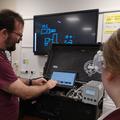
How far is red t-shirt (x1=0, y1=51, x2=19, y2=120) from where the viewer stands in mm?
1619

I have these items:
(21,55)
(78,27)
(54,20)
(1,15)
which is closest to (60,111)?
(1,15)

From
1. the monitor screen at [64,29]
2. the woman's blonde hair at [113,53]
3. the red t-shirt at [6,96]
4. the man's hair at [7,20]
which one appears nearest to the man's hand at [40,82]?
the red t-shirt at [6,96]

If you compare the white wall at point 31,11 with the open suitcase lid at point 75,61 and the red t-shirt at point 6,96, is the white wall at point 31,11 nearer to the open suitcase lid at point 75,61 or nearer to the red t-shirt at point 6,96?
the open suitcase lid at point 75,61

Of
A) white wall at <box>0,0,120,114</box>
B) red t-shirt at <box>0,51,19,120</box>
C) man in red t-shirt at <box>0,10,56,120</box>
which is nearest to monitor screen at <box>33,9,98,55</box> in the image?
white wall at <box>0,0,120,114</box>

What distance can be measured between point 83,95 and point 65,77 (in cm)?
42

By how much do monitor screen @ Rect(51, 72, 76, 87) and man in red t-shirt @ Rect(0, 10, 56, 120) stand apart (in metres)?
0.15

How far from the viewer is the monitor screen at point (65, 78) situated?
193cm

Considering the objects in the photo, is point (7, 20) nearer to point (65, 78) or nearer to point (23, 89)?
point (23, 89)

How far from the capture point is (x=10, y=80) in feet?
5.34

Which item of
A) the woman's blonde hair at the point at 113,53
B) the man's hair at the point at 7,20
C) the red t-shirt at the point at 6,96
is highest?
the man's hair at the point at 7,20

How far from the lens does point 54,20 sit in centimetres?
296

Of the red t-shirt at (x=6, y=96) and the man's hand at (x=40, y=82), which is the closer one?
the red t-shirt at (x=6, y=96)

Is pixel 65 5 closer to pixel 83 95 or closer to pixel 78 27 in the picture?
pixel 78 27

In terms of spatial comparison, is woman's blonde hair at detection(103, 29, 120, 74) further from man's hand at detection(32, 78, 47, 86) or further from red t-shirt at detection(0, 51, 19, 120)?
man's hand at detection(32, 78, 47, 86)
